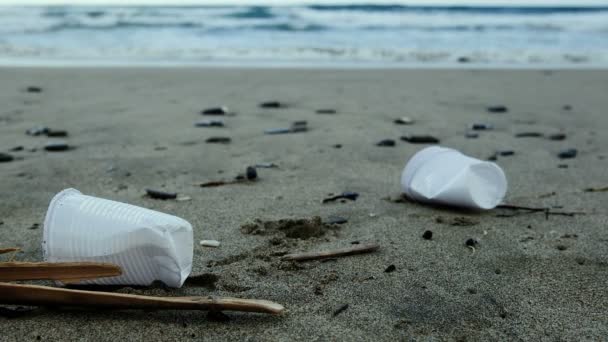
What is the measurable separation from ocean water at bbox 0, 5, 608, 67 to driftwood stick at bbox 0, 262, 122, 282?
762 cm

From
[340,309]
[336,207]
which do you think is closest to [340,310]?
[340,309]

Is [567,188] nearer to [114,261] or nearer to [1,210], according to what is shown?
[114,261]

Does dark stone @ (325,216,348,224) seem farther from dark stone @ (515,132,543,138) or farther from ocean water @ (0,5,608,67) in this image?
ocean water @ (0,5,608,67)

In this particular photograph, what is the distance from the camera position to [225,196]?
282 cm

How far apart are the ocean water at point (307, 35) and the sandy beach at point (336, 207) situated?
4.21 m

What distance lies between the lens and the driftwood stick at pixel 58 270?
1689 millimetres

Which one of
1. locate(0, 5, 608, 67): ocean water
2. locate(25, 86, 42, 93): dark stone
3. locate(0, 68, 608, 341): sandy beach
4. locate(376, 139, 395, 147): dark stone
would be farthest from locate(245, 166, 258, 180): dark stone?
locate(0, 5, 608, 67): ocean water

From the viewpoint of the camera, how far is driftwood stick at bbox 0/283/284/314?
1618mm

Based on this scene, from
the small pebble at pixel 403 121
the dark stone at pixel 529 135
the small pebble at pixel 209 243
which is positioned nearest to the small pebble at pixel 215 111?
the small pebble at pixel 403 121

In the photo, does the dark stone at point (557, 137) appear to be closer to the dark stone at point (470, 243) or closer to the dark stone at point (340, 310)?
the dark stone at point (470, 243)

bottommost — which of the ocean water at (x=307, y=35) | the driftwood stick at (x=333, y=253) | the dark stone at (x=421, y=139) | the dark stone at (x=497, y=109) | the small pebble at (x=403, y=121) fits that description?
the ocean water at (x=307, y=35)

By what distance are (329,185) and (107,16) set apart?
16.5 m

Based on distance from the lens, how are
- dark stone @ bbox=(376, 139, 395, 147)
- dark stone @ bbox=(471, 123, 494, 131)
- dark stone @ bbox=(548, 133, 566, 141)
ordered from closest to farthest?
dark stone @ bbox=(376, 139, 395, 147), dark stone @ bbox=(548, 133, 566, 141), dark stone @ bbox=(471, 123, 494, 131)

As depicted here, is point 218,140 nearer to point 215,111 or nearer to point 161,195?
point 215,111
